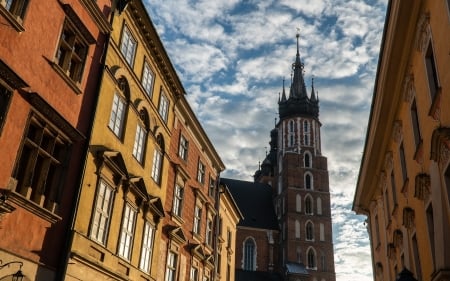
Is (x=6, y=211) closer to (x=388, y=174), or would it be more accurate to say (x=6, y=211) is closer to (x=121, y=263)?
(x=121, y=263)

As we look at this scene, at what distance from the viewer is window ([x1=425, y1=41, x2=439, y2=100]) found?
34.2 feet

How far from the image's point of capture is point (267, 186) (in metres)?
78.8

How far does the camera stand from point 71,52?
1212cm

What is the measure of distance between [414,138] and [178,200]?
1139cm

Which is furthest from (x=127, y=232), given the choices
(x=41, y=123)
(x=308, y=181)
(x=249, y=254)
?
(x=308, y=181)

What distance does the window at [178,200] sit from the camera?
20109 mm

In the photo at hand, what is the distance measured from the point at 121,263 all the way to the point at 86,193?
315 centimetres

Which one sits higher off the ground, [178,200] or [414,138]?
[178,200]

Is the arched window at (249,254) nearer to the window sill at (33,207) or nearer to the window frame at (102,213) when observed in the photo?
the window frame at (102,213)

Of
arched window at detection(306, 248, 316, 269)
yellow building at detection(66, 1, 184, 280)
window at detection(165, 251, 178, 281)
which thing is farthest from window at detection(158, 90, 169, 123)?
arched window at detection(306, 248, 316, 269)

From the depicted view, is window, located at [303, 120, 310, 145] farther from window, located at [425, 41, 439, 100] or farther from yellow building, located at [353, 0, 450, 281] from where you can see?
window, located at [425, 41, 439, 100]

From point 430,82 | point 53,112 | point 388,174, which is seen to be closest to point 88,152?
point 53,112

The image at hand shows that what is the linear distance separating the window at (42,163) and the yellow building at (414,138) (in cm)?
881

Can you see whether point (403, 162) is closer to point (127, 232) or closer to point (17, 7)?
point (127, 232)
